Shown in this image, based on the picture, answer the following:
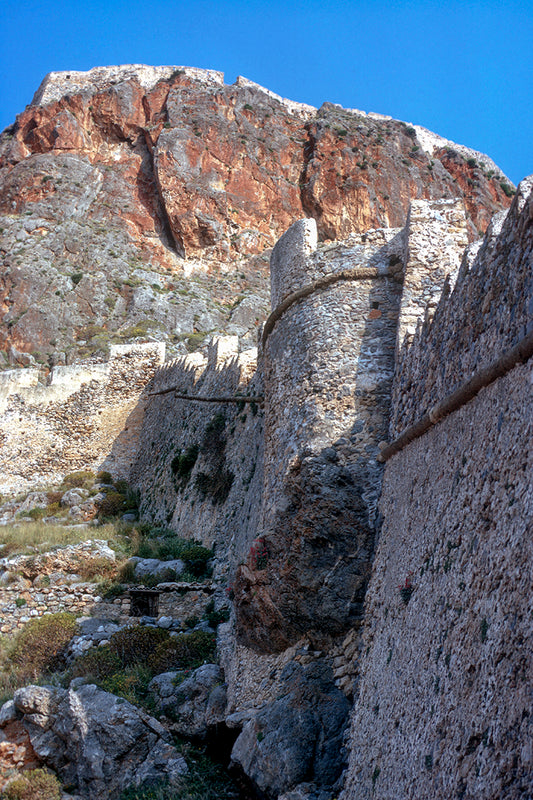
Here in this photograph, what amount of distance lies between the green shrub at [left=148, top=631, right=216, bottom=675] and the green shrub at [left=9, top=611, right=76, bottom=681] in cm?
178

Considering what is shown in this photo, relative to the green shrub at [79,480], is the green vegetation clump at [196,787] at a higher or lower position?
lower

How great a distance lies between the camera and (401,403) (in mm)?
7238

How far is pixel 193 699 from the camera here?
8922 mm

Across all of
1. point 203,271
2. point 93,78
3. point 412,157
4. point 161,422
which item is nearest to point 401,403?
point 161,422

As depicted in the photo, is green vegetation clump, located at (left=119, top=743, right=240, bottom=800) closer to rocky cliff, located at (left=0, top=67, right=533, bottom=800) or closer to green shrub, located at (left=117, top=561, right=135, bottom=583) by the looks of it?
rocky cliff, located at (left=0, top=67, right=533, bottom=800)

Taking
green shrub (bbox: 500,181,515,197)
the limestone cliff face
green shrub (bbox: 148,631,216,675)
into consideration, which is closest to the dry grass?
green shrub (bbox: 148,631,216,675)

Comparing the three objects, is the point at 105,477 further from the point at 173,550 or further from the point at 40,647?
the point at 40,647

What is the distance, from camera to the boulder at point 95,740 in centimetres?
791

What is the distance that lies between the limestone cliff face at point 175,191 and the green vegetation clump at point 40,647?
89.9 ft

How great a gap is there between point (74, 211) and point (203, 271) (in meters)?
9.62

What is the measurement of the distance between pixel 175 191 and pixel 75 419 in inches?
1106

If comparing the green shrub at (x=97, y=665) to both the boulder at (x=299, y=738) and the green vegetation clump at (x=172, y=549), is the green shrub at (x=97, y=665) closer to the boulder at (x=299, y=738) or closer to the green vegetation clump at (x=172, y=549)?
the green vegetation clump at (x=172, y=549)

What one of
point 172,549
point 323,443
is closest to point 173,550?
point 172,549

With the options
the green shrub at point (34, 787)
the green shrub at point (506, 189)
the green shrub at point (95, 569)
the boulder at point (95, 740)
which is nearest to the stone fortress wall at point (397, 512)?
the boulder at point (95, 740)
